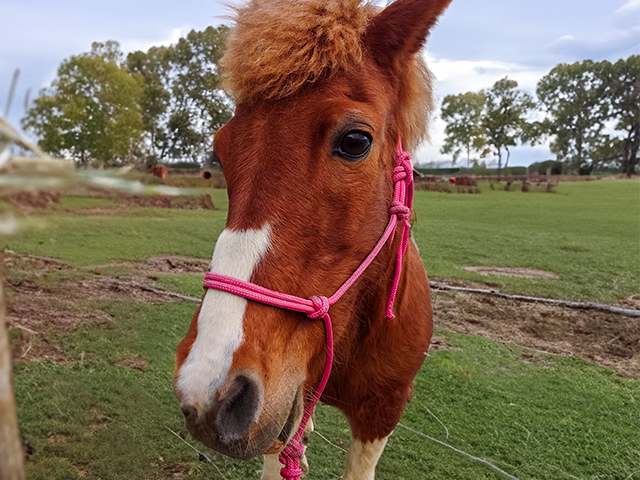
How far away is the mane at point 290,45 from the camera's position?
1.56m

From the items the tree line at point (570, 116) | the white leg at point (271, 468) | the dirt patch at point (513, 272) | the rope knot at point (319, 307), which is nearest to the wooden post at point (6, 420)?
the rope knot at point (319, 307)

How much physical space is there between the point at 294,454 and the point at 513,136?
40.5 meters

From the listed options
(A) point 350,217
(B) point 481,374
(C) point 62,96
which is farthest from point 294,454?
(C) point 62,96

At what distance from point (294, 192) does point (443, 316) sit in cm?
513

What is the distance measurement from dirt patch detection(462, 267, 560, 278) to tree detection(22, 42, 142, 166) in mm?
6483

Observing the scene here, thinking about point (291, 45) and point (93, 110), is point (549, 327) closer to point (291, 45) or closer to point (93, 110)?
point (291, 45)

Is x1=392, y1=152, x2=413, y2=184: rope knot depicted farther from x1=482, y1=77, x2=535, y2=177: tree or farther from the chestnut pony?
x1=482, y1=77, x2=535, y2=177: tree

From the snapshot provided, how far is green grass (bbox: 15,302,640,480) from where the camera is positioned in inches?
112

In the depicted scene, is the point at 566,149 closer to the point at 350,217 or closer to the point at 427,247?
the point at 427,247

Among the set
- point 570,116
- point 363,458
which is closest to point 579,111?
point 570,116

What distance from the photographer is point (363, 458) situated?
2.44 meters

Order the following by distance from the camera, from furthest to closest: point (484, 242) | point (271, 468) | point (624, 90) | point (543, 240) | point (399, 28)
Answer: point (624, 90) < point (543, 240) < point (484, 242) < point (271, 468) < point (399, 28)

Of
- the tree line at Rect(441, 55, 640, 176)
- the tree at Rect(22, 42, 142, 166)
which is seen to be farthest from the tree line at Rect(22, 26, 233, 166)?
the tree line at Rect(441, 55, 640, 176)

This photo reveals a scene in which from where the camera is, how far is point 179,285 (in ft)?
20.4
